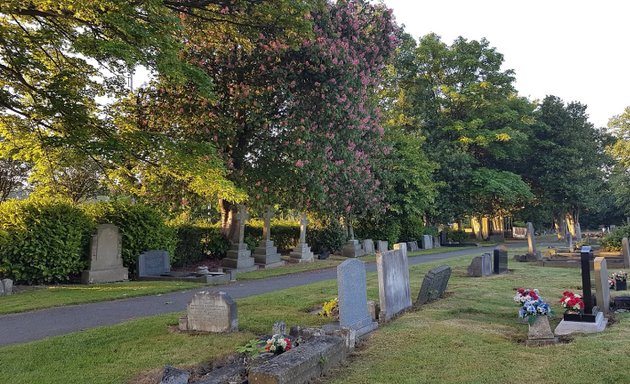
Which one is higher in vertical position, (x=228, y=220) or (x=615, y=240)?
(x=228, y=220)

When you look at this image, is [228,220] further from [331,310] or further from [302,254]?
[331,310]

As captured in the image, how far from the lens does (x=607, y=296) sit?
9.21 meters

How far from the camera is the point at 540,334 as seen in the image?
6.98 meters

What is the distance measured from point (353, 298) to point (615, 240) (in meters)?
19.0

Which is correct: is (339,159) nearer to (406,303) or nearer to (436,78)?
(406,303)

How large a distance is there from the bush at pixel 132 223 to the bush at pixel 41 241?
143 centimetres

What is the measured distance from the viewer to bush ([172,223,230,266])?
68.8 ft

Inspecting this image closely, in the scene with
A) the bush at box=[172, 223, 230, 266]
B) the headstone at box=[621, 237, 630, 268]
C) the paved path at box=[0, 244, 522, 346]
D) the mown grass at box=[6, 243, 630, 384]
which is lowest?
the mown grass at box=[6, 243, 630, 384]

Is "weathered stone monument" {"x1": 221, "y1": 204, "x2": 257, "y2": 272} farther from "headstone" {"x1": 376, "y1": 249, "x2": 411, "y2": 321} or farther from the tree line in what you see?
"headstone" {"x1": 376, "y1": 249, "x2": 411, "y2": 321}

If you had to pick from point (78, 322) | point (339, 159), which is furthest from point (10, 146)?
point (339, 159)

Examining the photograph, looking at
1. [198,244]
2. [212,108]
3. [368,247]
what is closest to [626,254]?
[368,247]

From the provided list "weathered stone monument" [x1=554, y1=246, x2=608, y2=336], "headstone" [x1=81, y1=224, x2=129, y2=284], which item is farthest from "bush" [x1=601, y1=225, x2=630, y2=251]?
"headstone" [x1=81, y1=224, x2=129, y2=284]

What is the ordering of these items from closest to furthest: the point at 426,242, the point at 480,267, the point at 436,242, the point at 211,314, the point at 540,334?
the point at 540,334
the point at 211,314
the point at 480,267
the point at 426,242
the point at 436,242

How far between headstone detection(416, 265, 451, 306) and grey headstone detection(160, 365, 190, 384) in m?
6.35
